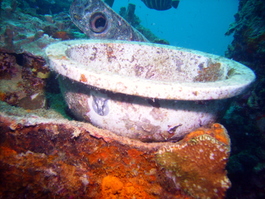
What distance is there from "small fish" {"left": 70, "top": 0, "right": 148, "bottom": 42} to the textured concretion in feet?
14.3

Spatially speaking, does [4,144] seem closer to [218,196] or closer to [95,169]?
[95,169]

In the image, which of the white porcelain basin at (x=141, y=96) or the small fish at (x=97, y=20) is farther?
the small fish at (x=97, y=20)

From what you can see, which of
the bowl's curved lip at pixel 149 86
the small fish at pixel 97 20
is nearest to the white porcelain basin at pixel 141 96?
the bowl's curved lip at pixel 149 86

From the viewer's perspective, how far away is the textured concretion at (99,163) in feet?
3.68

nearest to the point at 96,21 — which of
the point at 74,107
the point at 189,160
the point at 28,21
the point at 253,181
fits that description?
the point at 28,21

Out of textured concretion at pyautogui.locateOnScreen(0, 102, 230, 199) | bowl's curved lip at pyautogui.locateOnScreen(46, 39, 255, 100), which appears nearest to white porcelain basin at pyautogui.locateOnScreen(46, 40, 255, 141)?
bowl's curved lip at pyautogui.locateOnScreen(46, 39, 255, 100)

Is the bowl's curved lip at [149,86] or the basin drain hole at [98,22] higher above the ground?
the bowl's curved lip at [149,86]

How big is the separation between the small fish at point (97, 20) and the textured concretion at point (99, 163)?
4356 mm

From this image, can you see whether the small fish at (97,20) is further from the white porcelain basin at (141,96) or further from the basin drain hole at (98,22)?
the white porcelain basin at (141,96)

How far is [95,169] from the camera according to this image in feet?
4.06

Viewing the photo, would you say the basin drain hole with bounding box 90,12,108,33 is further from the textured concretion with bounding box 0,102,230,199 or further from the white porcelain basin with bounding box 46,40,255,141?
the textured concretion with bounding box 0,102,230,199

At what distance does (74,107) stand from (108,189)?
970 mm

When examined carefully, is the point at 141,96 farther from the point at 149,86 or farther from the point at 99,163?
the point at 99,163

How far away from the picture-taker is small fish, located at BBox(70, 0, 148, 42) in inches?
194
